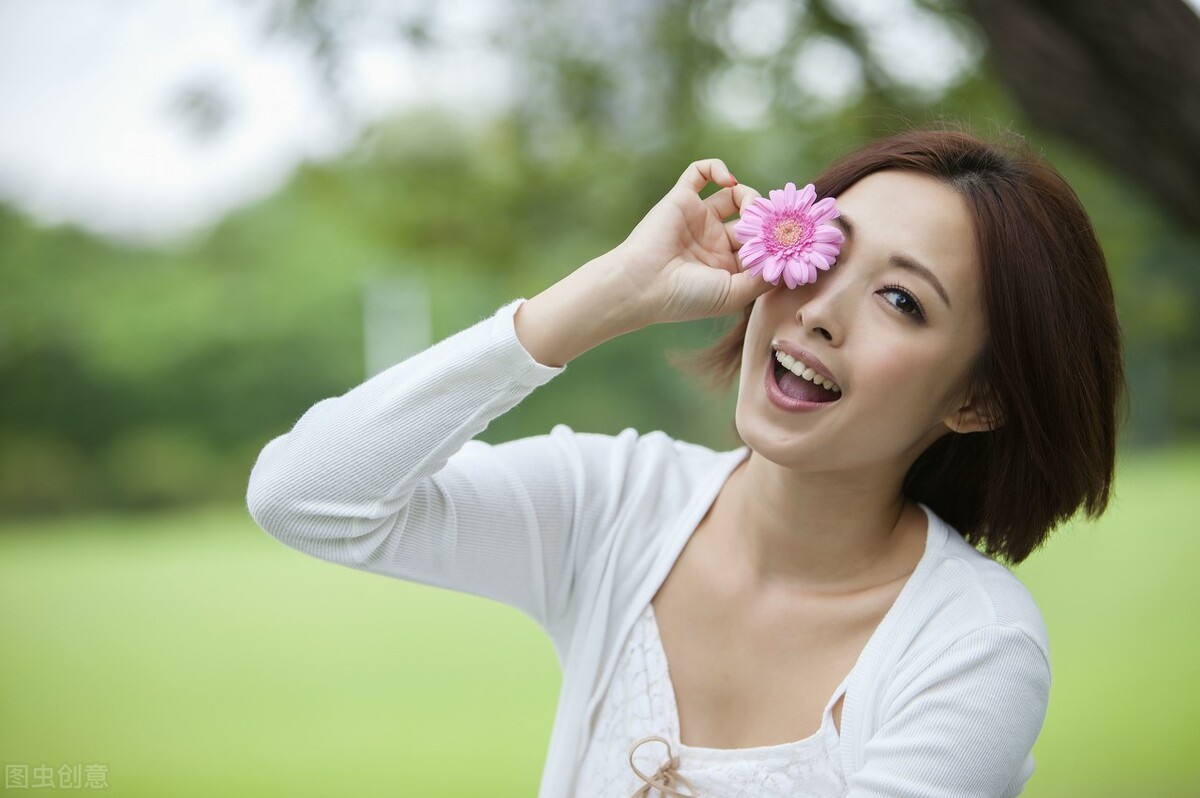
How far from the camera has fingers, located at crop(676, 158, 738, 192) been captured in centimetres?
167

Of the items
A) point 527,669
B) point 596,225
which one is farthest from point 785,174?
point 527,669

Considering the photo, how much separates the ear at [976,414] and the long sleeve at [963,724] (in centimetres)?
35

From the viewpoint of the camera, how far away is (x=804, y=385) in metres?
1.65

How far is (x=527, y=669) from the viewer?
27.5 ft

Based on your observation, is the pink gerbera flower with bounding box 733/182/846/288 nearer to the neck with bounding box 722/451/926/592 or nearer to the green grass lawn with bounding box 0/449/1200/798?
the neck with bounding box 722/451/926/592

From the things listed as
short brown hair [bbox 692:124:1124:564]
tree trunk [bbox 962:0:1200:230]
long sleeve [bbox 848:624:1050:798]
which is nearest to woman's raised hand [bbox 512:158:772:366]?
short brown hair [bbox 692:124:1124:564]

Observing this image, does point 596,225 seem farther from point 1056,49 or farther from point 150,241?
point 150,241

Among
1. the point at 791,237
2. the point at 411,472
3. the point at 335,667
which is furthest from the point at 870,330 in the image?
the point at 335,667

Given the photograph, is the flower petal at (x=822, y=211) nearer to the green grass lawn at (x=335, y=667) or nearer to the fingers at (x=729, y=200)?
the fingers at (x=729, y=200)

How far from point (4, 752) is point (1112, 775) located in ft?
19.6

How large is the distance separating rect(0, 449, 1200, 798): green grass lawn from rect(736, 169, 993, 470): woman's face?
3.59 meters

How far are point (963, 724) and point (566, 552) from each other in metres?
0.66

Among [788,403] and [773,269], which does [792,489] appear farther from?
[773,269]

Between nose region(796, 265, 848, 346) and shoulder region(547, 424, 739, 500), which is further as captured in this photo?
shoulder region(547, 424, 739, 500)
